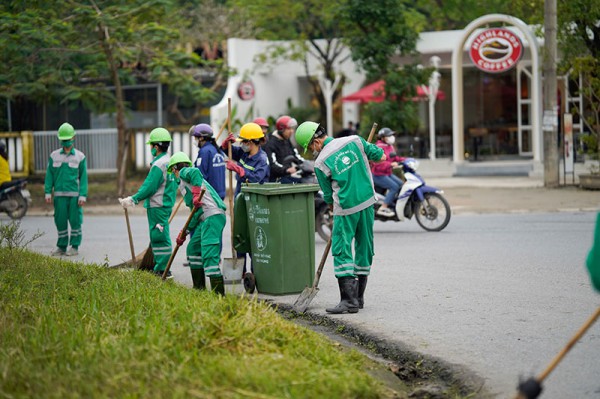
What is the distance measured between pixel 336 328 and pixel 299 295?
1334mm

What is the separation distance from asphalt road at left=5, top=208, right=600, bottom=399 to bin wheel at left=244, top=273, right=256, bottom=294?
47 centimetres

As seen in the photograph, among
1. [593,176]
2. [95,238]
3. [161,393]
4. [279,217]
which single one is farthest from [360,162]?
[593,176]

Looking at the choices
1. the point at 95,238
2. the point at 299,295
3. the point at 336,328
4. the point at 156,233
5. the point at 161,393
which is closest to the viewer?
the point at 161,393

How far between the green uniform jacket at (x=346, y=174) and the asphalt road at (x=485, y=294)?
105 cm

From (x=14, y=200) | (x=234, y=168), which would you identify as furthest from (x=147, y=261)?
(x=14, y=200)

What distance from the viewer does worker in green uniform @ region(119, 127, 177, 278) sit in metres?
11.9

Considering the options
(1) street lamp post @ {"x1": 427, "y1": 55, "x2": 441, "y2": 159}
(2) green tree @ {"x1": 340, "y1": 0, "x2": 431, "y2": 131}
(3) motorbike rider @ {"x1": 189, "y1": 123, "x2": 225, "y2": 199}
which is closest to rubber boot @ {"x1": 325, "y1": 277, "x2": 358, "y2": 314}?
(3) motorbike rider @ {"x1": 189, "y1": 123, "x2": 225, "y2": 199}

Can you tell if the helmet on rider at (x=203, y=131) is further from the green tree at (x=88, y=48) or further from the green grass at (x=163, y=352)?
the green tree at (x=88, y=48)

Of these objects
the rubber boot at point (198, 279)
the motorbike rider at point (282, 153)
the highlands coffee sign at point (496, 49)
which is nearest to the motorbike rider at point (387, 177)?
the motorbike rider at point (282, 153)

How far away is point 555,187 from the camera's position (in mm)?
24016

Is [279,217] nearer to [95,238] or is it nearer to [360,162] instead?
[360,162]

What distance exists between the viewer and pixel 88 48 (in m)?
25.2

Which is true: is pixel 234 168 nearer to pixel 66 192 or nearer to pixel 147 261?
pixel 147 261

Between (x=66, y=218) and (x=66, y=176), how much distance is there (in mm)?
624
